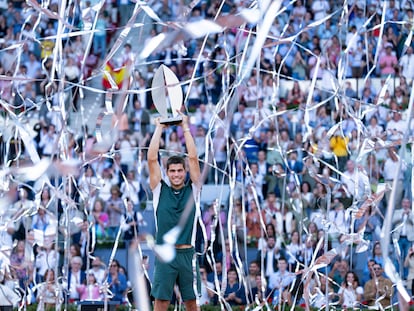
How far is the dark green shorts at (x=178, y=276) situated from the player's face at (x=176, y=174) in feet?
1.14

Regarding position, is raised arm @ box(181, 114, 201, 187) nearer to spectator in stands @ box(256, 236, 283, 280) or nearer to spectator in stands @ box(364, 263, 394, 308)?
spectator in stands @ box(364, 263, 394, 308)

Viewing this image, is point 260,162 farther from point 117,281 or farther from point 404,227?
point 117,281

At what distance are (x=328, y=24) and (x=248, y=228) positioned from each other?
3399 mm

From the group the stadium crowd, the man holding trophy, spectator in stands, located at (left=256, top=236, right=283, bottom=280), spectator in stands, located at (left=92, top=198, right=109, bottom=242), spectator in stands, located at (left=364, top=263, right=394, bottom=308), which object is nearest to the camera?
the man holding trophy

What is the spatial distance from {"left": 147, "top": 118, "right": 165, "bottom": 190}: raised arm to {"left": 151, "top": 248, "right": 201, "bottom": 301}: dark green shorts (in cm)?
39

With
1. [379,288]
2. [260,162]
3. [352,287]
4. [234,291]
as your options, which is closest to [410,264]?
[379,288]

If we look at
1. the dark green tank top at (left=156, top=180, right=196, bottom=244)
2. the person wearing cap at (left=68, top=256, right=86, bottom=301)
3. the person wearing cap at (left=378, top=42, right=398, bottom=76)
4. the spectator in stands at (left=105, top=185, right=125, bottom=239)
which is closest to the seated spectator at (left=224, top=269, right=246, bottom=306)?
the person wearing cap at (left=68, top=256, right=86, bottom=301)

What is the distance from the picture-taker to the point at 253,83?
1273 centimetres

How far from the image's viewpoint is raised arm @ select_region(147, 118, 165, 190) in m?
6.75

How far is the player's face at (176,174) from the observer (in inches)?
268

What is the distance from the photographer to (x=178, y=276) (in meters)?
6.88

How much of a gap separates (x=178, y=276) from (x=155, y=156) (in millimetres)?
647

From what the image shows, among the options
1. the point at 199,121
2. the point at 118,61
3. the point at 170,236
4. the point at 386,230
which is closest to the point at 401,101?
the point at 199,121

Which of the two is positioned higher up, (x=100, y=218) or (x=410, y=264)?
(x=100, y=218)
